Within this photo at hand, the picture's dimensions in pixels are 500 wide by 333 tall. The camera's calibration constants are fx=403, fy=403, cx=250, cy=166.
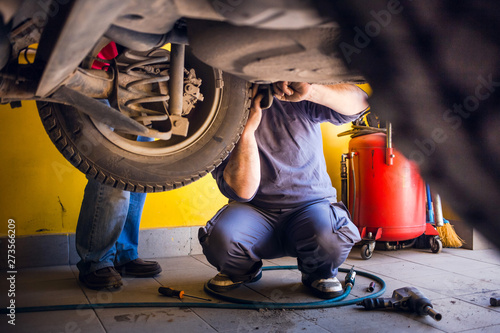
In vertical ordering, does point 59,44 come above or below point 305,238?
above

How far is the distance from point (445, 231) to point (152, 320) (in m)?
1.95

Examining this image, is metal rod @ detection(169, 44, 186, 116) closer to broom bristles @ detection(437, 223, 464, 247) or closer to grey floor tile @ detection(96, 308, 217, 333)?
grey floor tile @ detection(96, 308, 217, 333)

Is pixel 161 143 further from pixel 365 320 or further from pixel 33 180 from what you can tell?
pixel 33 180

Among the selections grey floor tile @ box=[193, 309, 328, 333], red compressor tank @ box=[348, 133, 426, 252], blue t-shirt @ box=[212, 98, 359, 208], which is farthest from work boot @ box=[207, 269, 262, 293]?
red compressor tank @ box=[348, 133, 426, 252]

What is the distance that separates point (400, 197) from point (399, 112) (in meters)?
1.94

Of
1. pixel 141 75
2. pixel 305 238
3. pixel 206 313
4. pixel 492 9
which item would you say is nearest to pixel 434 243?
pixel 305 238

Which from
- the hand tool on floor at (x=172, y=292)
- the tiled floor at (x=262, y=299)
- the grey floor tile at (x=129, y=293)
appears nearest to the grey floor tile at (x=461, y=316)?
the tiled floor at (x=262, y=299)

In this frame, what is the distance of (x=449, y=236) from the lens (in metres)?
2.45

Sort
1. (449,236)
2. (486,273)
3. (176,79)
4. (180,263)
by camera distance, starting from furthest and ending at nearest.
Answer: (449,236), (180,263), (486,273), (176,79)

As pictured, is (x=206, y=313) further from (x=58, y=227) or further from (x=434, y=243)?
(x=434, y=243)

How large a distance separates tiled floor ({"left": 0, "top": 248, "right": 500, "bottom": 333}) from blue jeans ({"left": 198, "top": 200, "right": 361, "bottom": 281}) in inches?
4.6

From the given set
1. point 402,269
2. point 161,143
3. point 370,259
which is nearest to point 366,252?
point 370,259

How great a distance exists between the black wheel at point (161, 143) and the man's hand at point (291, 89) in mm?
80

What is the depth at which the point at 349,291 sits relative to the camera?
1.48 m
